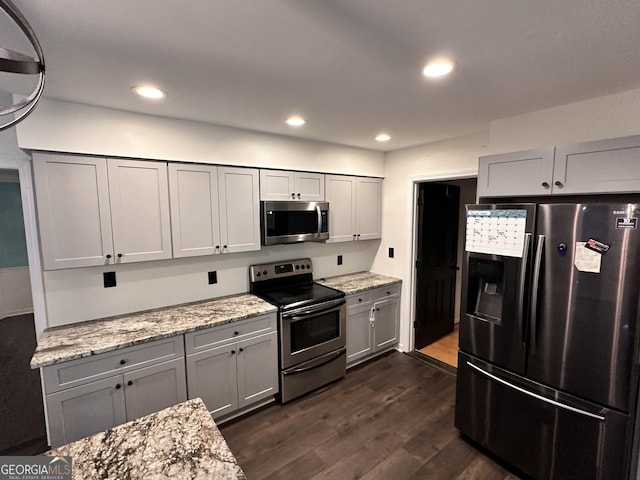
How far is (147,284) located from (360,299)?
206cm

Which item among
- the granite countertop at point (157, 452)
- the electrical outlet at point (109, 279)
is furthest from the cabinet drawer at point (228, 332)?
the granite countertop at point (157, 452)

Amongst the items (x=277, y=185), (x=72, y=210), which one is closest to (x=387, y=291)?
(x=277, y=185)

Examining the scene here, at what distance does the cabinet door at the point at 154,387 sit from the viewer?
2.06m

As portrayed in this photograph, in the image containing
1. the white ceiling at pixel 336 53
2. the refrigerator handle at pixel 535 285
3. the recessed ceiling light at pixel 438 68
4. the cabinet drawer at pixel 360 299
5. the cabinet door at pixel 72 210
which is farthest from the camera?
the cabinet drawer at pixel 360 299

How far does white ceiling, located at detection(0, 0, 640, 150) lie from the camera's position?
112 centimetres

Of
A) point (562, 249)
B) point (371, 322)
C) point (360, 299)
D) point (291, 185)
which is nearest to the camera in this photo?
point (562, 249)

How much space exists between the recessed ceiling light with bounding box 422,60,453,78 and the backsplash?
2147 millimetres

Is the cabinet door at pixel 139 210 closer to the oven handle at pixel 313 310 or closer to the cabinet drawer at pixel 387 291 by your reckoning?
the oven handle at pixel 313 310

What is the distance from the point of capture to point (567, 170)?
1864mm

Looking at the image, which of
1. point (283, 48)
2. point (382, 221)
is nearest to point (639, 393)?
point (283, 48)

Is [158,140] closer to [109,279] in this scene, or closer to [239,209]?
[239,209]

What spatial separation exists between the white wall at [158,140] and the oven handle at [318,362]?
1910 mm

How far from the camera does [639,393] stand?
155 cm

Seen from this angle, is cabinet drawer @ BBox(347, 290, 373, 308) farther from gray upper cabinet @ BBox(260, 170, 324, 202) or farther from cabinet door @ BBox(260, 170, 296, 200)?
cabinet door @ BBox(260, 170, 296, 200)
